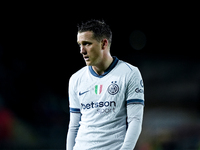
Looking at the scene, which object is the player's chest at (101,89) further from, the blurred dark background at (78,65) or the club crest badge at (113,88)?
the blurred dark background at (78,65)

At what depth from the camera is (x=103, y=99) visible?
7.84 ft

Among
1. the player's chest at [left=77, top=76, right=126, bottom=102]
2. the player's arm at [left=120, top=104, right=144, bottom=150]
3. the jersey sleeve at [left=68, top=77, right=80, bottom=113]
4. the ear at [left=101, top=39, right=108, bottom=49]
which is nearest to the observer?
the player's arm at [left=120, top=104, right=144, bottom=150]

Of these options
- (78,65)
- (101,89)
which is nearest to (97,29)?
(101,89)

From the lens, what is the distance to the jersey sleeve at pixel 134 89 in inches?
90.4

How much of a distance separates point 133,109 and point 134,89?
14cm

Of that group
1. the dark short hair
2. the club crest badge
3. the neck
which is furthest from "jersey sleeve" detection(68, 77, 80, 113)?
→ the dark short hair

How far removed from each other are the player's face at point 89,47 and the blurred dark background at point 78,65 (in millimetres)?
4431

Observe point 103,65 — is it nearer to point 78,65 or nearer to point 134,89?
point 134,89

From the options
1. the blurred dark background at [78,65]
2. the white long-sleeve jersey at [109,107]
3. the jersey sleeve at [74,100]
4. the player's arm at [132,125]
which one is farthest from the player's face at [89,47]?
the blurred dark background at [78,65]

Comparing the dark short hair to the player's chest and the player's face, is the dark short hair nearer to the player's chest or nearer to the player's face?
the player's face

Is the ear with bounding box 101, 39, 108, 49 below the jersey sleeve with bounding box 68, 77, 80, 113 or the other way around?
the other way around

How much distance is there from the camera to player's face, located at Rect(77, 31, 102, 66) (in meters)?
2.40
